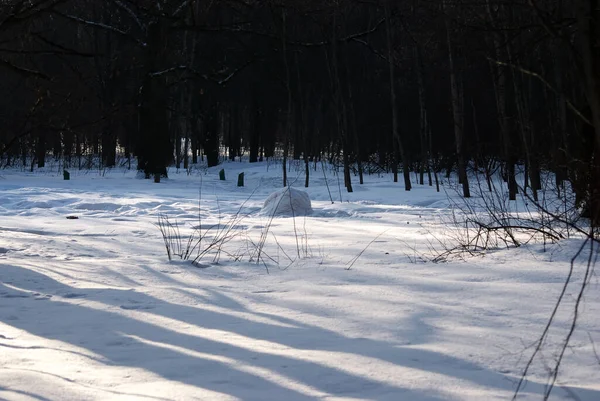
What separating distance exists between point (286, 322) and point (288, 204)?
779 cm

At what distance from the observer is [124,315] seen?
385 centimetres

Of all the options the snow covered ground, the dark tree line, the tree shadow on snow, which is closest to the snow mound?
the dark tree line

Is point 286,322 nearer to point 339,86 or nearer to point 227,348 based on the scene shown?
point 227,348

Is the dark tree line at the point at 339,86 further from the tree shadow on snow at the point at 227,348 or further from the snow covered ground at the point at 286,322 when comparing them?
the tree shadow on snow at the point at 227,348

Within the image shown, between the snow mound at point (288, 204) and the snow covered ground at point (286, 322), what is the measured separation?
401 centimetres

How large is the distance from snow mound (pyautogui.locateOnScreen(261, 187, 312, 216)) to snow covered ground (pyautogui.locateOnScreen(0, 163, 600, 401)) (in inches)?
158

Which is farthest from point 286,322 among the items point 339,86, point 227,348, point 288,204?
point 339,86

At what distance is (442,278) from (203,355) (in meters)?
2.27

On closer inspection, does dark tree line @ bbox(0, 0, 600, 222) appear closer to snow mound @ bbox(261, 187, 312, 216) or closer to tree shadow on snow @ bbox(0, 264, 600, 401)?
snow mound @ bbox(261, 187, 312, 216)

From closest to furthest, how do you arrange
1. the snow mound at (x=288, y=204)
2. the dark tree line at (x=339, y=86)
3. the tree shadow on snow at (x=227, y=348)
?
the tree shadow on snow at (x=227, y=348) < the snow mound at (x=288, y=204) < the dark tree line at (x=339, y=86)

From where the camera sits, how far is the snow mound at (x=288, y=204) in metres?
11.4

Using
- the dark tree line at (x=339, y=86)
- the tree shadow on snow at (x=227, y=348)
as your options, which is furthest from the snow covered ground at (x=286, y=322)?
the dark tree line at (x=339, y=86)

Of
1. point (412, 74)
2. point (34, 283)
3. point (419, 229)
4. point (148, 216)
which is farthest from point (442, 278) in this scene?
point (412, 74)

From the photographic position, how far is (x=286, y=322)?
3.60m
